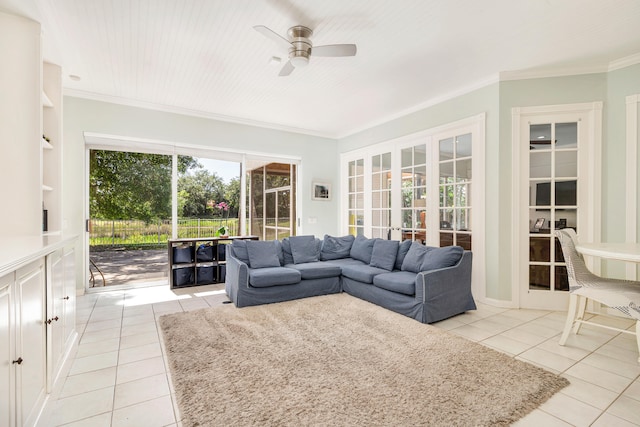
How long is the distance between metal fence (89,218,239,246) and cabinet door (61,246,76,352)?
2.22 meters

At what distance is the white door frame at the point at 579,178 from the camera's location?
3662 mm

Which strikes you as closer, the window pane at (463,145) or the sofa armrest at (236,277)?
the sofa armrest at (236,277)

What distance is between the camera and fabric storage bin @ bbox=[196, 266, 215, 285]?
5.05 meters

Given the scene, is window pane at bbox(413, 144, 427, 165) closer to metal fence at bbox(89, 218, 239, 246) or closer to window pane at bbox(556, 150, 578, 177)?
window pane at bbox(556, 150, 578, 177)

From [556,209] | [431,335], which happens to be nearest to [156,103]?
[431,335]

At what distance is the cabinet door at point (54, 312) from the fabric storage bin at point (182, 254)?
2.49m

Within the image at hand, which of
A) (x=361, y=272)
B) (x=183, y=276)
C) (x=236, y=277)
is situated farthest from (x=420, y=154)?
(x=183, y=276)

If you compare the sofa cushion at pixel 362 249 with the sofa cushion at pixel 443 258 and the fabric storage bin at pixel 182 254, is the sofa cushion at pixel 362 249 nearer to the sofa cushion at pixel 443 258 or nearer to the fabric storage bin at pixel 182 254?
the sofa cushion at pixel 443 258

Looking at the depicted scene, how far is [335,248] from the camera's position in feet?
17.1

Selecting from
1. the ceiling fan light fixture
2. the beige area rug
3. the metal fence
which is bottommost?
the beige area rug

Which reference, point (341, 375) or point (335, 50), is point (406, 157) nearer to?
point (335, 50)

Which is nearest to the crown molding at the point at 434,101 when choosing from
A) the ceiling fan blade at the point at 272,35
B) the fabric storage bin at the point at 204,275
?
the ceiling fan blade at the point at 272,35

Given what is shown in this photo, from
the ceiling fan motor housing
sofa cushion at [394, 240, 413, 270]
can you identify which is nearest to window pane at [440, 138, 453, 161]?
sofa cushion at [394, 240, 413, 270]

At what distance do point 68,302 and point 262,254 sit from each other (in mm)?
2226
